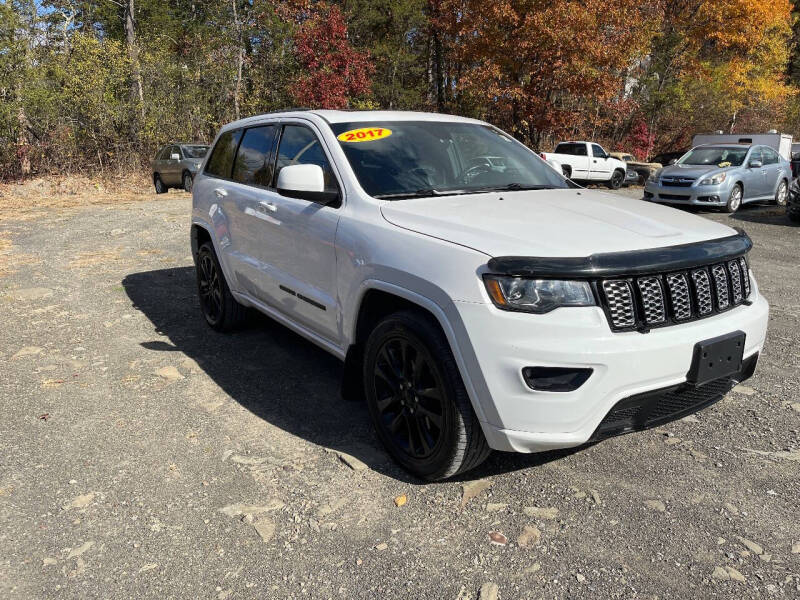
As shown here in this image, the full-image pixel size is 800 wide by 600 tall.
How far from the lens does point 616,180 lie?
2342 centimetres

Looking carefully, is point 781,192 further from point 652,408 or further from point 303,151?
point 652,408

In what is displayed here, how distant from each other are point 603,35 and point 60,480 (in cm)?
2098

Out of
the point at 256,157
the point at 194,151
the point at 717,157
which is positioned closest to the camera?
the point at 256,157

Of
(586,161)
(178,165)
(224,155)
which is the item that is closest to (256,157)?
(224,155)

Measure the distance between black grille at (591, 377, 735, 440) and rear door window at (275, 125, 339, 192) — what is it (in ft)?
6.24

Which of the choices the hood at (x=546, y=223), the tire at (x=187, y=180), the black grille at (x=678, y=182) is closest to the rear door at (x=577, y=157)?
the black grille at (x=678, y=182)

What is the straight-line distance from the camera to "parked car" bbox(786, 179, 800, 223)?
1238 centimetres

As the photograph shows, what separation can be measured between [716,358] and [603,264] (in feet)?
2.35

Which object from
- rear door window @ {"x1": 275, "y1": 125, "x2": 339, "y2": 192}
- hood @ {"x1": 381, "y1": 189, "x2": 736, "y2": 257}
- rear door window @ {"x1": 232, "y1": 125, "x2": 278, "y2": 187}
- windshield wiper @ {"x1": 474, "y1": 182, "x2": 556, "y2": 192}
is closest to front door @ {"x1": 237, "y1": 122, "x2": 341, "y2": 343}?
rear door window @ {"x1": 275, "y1": 125, "x2": 339, "y2": 192}

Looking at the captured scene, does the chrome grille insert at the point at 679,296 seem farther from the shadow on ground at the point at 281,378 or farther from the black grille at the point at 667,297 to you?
the shadow on ground at the point at 281,378

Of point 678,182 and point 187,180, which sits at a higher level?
point 678,182

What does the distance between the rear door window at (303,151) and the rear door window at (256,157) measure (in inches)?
6.6

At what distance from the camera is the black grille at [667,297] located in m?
2.52

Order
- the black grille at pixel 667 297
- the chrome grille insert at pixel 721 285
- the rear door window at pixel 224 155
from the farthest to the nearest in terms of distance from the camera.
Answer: the rear door window at pixel 224 155 → the chrome grille insert at pixel 721 285 → the black grille at pixel 667 297
